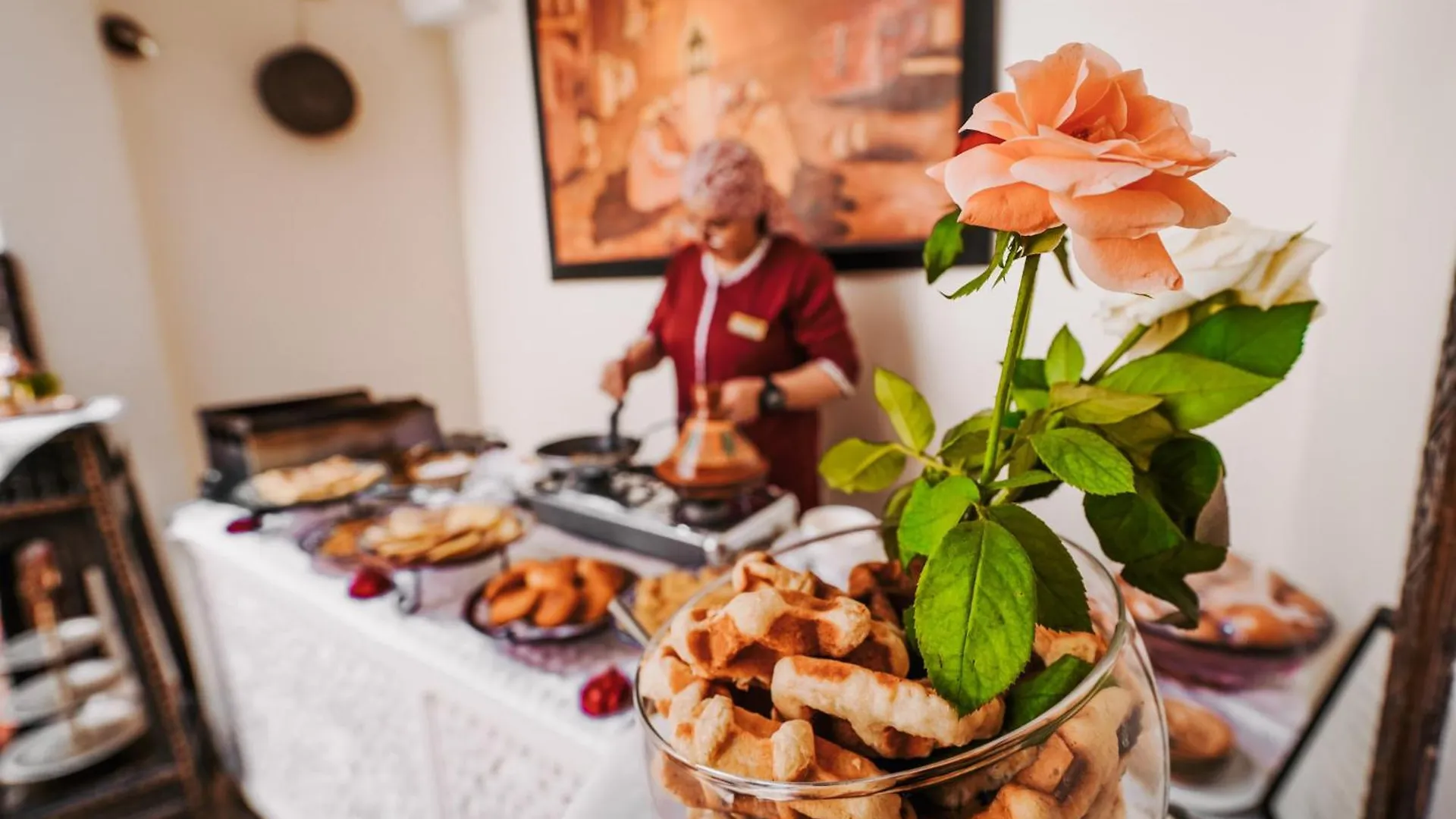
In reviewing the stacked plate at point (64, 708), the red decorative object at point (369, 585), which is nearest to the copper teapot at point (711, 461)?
the red decorative object at point (369, 585)

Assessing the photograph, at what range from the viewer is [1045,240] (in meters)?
0.23

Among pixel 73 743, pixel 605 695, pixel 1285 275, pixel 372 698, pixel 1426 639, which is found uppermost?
pixel 1285 275

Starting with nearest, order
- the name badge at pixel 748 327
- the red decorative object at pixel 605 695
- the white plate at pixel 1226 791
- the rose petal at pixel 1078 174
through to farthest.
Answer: the rose petal at pixel 1078 174 → the white plate at pixel 1226 791 → the red decorative object at pixel 605 695 → the name badge at pixel 748 327

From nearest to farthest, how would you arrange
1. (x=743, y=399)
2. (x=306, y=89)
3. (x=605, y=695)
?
(x=605, y=695), (x=743, y=399), (x=306, y=89)

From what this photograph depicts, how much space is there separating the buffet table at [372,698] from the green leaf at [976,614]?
31cm

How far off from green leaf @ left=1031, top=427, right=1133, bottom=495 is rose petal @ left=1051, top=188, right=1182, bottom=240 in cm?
9

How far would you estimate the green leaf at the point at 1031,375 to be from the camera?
1.21ft

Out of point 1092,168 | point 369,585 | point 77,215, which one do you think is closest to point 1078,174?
point 1092,168

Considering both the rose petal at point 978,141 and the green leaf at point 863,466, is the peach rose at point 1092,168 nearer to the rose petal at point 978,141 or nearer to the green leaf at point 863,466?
the rose petal at point 978,141

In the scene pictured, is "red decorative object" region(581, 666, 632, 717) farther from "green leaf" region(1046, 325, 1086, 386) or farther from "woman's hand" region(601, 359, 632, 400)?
"woman's hand" region(601, 359, 632, 400)

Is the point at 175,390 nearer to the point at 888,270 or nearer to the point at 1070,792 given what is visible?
the point at 888,270

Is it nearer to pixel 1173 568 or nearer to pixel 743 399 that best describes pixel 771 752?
pixel 1173 568

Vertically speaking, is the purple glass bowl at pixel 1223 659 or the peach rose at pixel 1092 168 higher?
the peach rose at pixel 1092 168

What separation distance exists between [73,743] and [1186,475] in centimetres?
223
